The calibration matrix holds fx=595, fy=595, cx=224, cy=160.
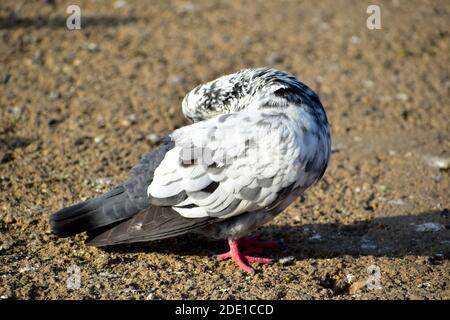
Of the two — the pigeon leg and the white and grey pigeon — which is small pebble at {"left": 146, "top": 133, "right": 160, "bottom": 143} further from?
the pigeon leg

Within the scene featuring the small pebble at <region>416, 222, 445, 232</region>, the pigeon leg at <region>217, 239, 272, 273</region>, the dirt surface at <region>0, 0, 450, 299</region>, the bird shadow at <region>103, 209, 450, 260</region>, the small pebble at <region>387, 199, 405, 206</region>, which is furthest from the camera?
the small pebble at <region>387, 199, 405, 206</region>

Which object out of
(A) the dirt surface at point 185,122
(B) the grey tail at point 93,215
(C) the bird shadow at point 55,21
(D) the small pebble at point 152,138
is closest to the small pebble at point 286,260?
(A) the dirt surface at point 185,122

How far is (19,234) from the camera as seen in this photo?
4.87 metres

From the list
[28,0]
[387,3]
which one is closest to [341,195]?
[387,3]

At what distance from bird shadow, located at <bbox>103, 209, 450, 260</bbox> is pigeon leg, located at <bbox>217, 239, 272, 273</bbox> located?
0.17m

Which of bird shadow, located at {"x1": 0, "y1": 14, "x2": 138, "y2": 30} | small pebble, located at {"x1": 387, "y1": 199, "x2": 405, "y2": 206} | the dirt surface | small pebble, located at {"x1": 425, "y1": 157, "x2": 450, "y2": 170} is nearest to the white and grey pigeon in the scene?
the dirt surface

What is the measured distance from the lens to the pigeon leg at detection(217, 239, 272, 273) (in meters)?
4.57

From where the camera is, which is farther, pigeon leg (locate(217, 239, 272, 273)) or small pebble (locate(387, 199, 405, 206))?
small pebble (locate(387, 199, 405, 206))

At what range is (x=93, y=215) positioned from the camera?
14.9ft

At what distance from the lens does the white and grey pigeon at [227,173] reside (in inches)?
168

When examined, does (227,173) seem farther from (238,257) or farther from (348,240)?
(348,240)

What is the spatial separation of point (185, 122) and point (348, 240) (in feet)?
8.06

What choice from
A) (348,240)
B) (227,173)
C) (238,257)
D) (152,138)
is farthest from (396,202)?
(152,138)
